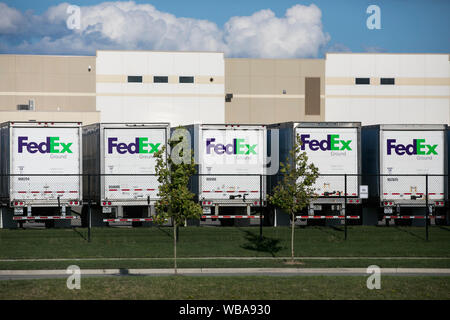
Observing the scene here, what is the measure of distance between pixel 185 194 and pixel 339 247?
6710 millimetres

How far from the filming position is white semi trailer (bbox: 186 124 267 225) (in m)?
26.2

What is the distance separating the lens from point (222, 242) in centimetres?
2334

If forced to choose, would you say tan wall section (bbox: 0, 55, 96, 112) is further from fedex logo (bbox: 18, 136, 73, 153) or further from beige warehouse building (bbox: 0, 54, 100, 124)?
fedex logo (bbox: 18, 136, 73, 153)

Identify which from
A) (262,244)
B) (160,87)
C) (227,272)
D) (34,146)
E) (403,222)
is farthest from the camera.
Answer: (160,87)

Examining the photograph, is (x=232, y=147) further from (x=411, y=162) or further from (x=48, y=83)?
(x=48, y=83)

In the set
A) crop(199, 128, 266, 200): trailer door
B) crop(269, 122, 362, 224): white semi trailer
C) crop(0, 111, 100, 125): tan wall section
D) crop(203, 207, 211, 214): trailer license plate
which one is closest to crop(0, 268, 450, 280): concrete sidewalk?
crop(203, 207, 211, 214): trailer license plate

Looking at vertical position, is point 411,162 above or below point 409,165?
above

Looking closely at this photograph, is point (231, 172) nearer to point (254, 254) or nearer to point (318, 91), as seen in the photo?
point (254, 254)

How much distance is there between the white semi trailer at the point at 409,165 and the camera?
2691cm

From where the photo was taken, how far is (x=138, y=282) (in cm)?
1506

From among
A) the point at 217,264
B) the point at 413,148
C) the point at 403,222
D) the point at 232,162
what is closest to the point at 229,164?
the point at 232,162

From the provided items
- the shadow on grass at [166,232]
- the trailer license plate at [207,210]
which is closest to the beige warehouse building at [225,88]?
the trailer license plate at [207,210]

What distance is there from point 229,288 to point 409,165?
48.8ft
